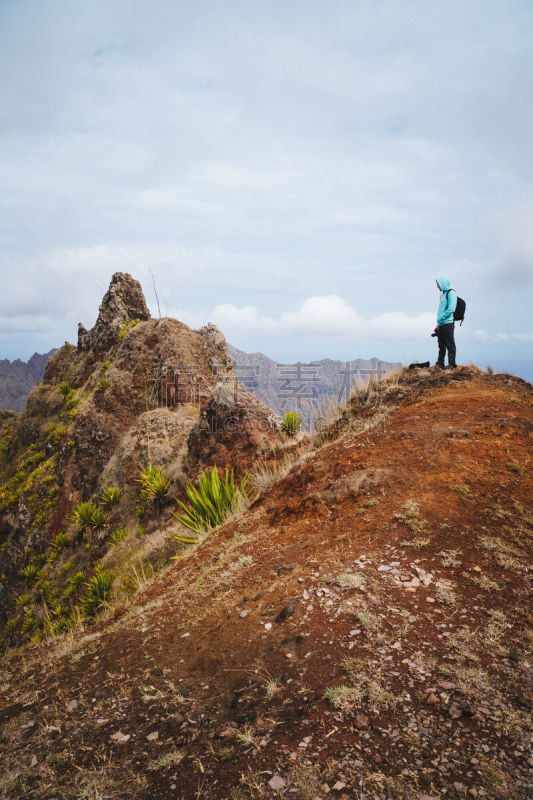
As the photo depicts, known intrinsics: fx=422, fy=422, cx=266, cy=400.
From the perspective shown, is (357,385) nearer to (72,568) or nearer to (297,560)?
(297,560)

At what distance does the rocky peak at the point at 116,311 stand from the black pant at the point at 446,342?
15232 millimetres

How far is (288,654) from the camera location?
359 centimetres

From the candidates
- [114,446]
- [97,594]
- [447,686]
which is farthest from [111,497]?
[447,686]

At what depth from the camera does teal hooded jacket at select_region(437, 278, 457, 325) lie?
10.6m

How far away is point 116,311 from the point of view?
21547 mm

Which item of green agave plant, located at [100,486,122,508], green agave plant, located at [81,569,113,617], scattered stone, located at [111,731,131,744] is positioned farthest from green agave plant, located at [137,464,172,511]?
scattered stone, located at [111,731,131,744]

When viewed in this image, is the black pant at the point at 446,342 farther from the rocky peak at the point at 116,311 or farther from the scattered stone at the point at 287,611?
the rocky peak at the point at 116,311

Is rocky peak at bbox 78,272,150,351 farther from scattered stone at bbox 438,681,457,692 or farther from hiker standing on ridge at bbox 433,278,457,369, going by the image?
scattered stone at bbox 438,681,457,692

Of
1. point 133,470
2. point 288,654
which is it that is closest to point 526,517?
point 288,654

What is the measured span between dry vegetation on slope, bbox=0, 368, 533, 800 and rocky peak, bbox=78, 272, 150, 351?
646 inches

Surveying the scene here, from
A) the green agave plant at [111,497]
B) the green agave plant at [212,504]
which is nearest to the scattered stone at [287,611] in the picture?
the green agave plant at [212,504]

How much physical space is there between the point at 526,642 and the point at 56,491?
1709cm

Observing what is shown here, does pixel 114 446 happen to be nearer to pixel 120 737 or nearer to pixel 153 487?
pixel 153 487

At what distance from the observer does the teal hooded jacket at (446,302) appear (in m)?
10.6
